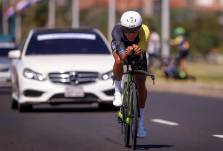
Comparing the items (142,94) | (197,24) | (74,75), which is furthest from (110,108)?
(197,24)

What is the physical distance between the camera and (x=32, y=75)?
19.6 meters

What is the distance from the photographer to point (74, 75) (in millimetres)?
19547

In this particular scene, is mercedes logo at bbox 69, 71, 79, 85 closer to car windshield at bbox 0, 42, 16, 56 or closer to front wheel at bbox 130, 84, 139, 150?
front wheel at bbox 130, 84, 139, 150

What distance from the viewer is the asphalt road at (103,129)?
13711mm

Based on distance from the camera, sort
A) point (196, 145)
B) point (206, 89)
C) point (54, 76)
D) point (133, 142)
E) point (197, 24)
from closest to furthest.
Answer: point (133, 142) < point (196, 145) < point (54, 76) < point (206, 89) < point (197, 24)

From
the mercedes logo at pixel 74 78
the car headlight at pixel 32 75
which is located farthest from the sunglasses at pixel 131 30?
the car headlight at pixel 32 75

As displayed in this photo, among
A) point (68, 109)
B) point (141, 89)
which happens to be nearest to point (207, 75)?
point (68, 109)

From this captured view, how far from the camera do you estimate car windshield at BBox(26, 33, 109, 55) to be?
67.6 feet

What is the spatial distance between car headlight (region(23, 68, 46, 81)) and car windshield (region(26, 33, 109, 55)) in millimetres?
837

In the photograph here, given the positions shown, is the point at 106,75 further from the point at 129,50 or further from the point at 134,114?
the point at 134,114

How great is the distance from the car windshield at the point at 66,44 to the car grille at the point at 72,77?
1.03 metres

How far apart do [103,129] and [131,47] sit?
→ 11.7 feet

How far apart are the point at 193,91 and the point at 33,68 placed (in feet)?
33.4

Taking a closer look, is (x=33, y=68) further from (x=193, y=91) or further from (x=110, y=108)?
(x=193, y=91)
